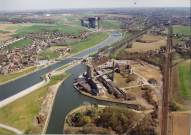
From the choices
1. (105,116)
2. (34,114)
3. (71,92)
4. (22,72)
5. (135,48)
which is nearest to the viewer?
(105,116)

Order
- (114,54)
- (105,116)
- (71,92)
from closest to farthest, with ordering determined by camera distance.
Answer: (105,116) → (71,92) → (114,54)

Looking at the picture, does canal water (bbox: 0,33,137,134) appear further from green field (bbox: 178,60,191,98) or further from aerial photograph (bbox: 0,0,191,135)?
green field (bbox: 178,60,191,98)

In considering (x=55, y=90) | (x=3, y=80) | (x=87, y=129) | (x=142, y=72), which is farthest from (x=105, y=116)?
(x=3, y=80)

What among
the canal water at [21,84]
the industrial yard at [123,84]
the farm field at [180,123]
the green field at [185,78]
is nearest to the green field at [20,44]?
the canal water at [21,84]

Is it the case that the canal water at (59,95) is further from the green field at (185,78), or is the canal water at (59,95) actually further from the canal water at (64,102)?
the green field at (185,78)

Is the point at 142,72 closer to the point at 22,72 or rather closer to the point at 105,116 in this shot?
the point at 105,116

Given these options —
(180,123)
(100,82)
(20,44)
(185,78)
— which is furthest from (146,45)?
(20,44)

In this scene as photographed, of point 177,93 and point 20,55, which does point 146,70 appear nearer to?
point 177,93
